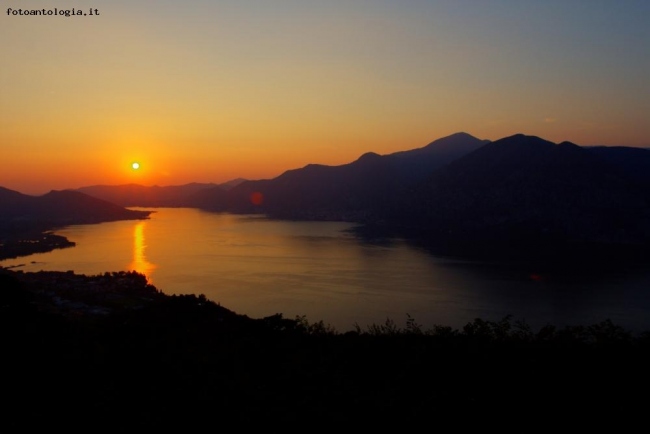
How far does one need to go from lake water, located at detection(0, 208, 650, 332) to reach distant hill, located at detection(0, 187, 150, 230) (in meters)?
59.7

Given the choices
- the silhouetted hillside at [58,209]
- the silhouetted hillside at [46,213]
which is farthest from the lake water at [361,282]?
the silhouetted hillside at [58,209]

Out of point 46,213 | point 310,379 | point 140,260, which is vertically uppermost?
point 46,213

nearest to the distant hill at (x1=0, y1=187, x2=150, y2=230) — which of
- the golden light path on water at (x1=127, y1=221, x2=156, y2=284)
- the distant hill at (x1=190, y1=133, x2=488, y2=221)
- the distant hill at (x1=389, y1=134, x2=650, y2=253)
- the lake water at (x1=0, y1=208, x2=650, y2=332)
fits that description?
the golden light path on water at (x1=127, y1=221, x2=156, y2=284)

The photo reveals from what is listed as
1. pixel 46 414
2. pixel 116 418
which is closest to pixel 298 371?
pixel 116 418

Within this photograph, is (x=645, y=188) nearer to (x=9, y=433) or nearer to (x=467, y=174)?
(x=467, y=174)

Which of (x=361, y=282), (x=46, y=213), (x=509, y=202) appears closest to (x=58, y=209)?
(x=46, y=213)

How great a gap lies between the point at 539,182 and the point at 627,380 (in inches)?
4680

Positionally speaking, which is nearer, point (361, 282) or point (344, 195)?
point (361, 282)

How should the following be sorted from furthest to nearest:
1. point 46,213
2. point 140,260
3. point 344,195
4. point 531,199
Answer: point 344,195, point 46,213, point 531,199, point 140,260

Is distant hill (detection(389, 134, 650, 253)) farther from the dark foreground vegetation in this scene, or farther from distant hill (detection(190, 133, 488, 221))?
the dark foreground vegetation

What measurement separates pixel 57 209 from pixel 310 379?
163309 mm

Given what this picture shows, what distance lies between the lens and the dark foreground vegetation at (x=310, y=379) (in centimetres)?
660

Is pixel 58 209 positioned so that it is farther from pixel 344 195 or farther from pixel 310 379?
pixel 310 379

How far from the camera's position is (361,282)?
2025 inches
